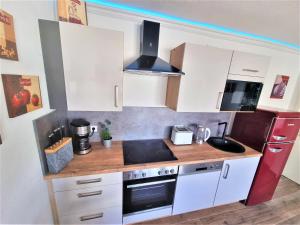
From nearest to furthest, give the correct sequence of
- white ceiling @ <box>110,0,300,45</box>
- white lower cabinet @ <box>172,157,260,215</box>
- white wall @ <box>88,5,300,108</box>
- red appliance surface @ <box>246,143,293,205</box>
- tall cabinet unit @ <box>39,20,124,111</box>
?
1. tall cabinet unit @ <box>39,20,124,111</box>
2. white ceiling @ <box>110,0,300,45</box>
3. white wall @ <box>88,5,300,108</box>
4. white lower cabinet @ <box>172,157,260,215</box>
5. red appliance surface @ <box>246,143,293,205</box>

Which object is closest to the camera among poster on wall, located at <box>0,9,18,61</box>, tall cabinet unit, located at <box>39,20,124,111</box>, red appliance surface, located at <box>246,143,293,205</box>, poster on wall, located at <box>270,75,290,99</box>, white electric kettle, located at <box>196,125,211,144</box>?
poster on wall, located at <box>0,9,18,61</box>

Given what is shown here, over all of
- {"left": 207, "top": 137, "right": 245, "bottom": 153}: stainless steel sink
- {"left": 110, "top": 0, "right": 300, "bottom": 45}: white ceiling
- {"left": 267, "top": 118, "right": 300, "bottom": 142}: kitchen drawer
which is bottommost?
{"left": 207, "top": 137, "right": 245, "bottom": 153}: stainless steel sink

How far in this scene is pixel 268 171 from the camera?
180 cm

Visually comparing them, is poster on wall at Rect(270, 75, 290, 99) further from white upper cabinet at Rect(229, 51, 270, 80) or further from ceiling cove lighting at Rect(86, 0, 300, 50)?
white upper cabinet at Rect(229, 51, 270, 80)

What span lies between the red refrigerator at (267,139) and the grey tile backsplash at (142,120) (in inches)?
22.3

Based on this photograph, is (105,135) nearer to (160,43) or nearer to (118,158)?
(118,158)

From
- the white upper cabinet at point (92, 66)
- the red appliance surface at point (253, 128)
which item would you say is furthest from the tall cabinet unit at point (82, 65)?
the red appliance surface at point (253, 128)

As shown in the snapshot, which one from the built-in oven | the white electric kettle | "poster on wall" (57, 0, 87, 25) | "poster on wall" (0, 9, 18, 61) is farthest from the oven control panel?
"poster on wall" (57, 0, 87, 25)

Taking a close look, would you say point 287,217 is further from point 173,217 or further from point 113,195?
point 113,195

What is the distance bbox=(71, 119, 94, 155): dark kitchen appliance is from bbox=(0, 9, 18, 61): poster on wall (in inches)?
28.1

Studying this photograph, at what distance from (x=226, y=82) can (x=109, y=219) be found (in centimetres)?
195

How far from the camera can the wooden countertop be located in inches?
44.9

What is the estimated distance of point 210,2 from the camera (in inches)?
44.8

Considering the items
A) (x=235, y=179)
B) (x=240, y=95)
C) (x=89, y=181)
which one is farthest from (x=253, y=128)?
(x=89, y=181)
